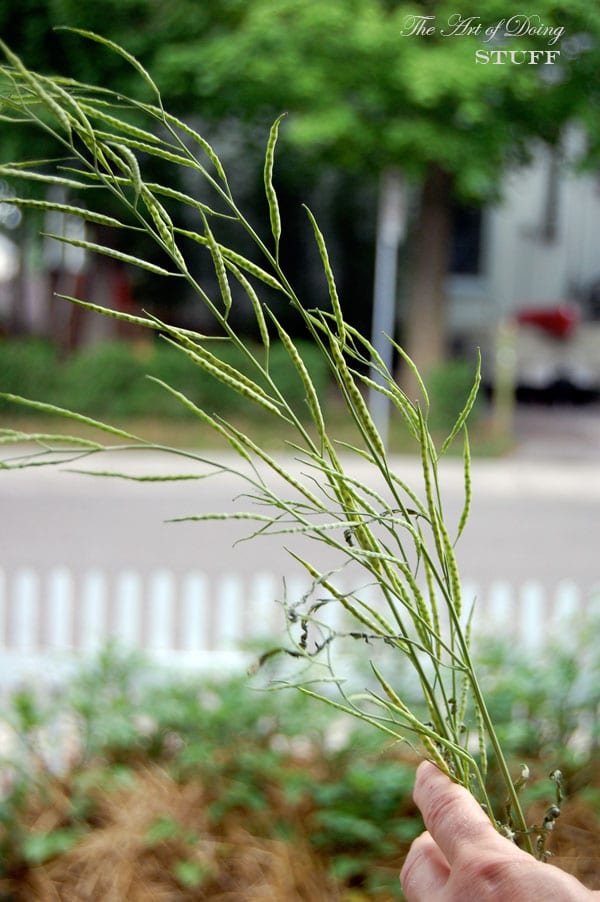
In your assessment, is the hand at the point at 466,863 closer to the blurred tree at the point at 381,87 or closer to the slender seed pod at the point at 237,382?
the slender seed pod at the point at 237,382

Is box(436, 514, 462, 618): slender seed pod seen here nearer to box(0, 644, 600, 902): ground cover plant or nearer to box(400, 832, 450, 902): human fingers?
box(400, 832, 450, 902): human fingers

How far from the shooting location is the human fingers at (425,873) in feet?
2.11

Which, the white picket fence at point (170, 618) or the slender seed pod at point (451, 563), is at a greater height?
the slender seed pod at point (451, 563)

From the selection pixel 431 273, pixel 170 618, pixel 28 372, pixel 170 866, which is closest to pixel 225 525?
pixel 170 618

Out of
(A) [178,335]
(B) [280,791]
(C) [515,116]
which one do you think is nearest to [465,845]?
(A) [178,335]

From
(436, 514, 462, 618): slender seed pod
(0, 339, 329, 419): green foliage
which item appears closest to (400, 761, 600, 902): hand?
(436, 514, 462, 618): slender seed pod

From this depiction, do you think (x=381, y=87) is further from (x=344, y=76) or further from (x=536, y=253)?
(x=536, y=253)

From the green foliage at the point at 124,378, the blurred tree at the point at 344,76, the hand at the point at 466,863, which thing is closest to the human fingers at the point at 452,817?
the hand at the point at 466,863

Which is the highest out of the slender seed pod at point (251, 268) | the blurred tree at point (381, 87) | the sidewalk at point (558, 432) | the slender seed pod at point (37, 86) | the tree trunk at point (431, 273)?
the blurred tree at point (381, 87)

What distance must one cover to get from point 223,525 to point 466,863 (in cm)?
482

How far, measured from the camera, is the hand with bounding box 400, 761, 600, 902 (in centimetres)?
56

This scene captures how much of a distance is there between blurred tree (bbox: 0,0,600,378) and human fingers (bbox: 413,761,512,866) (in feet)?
16.5

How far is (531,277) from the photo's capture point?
1300 cm

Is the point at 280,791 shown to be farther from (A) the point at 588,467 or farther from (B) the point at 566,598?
(A) the point at 588,467
